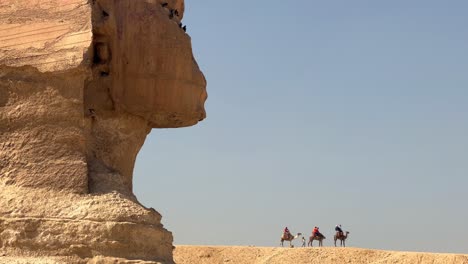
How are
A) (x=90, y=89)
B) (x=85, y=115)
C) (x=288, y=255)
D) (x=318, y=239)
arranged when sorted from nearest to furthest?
(x=85, y=115), (x=90, y=89), (x=288, y=255), (x=318, y=239)

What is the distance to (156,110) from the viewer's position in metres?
8.91

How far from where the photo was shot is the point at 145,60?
8773mm

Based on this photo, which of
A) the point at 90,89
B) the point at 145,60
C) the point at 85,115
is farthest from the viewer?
the point at 145,60

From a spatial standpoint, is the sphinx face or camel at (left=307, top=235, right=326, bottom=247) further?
camel at (left=307, top=235, right=326, bottom=247)

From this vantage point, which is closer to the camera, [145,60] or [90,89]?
[90,89]

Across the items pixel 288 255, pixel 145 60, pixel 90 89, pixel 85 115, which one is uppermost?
pixel 288 255

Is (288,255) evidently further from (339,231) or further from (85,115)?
(85,115)

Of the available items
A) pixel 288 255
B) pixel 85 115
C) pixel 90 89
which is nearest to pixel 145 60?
pixel 90 89

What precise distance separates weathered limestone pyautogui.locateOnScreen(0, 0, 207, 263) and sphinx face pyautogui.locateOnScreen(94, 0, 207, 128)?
10 mm

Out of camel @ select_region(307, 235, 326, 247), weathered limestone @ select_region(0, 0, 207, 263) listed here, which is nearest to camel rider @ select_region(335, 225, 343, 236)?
camel @ select_region(307, 235, 326, 247)

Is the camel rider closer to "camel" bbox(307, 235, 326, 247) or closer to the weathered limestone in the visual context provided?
"camel" bbox(307, 235, 326, 247)

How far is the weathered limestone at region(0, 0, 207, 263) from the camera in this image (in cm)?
770

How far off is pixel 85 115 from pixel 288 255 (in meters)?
32.0

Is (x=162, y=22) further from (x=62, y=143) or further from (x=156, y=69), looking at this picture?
(x=62, y=143)
